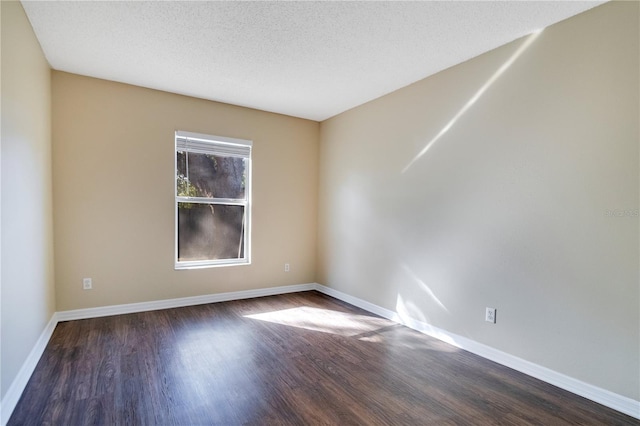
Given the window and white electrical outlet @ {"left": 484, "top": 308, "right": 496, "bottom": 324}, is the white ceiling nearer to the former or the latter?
the window

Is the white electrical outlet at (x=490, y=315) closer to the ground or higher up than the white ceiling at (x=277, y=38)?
closer to the ground

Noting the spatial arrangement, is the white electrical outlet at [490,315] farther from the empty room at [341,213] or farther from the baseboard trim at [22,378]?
the baseboard trim at [22,378]

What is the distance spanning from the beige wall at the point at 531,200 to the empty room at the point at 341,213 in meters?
0.01

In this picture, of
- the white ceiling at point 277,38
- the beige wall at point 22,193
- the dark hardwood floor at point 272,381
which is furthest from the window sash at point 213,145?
the dark hardwood floor at point 272,381

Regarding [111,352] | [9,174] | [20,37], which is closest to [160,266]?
[111,352]

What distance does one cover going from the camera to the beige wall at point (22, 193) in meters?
1.85

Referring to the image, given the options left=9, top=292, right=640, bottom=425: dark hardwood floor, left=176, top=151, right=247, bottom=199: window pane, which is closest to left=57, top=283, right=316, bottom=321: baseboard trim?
left=9, top=292, right=640, bottom=425: dark hardwood floor

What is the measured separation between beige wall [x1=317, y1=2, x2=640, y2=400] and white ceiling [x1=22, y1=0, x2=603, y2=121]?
0.29 m

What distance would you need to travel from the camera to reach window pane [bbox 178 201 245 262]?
3.95 metres

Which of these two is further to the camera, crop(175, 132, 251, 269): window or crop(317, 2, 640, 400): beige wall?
crop(175, 132, 251, 269): window

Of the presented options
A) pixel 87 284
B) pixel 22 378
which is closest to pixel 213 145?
pixel 87 284

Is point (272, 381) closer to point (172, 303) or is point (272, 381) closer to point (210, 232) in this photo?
point (172, 303)

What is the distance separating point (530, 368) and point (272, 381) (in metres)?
1.88

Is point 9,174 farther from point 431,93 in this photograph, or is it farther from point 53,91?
point 431,93
